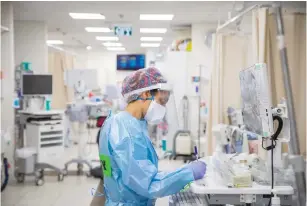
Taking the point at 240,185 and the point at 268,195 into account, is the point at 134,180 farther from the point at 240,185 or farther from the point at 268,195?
the point at 268,195

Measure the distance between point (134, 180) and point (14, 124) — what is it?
441cm

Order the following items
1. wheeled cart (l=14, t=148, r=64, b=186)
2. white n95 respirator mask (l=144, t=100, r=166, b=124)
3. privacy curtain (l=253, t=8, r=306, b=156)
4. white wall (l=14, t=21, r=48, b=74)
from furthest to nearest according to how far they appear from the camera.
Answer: white wall (l=14, t=21, r=48, b=74) → wheeled cart (l=14, t=148, r=64, b=186) → privacy curtain (l=253, t=8, r=306, b=156) → white n95 respirator mask (l=144, t=100, r=166, b=124)

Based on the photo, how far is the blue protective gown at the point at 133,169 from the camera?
1.82m

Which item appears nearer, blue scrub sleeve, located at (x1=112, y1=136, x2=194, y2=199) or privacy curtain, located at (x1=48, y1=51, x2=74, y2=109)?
blue scrub sleeve, located at (x1=112, y1=136, x2=194, y2=199)

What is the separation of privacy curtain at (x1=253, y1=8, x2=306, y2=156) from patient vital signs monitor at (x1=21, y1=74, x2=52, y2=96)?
3.31 meters

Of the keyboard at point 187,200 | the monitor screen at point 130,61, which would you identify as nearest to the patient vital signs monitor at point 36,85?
the keyboard at point 187,200

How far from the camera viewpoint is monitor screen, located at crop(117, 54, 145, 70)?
46.0 ft

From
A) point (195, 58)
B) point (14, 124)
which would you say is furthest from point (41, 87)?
Result: point (195, 58)

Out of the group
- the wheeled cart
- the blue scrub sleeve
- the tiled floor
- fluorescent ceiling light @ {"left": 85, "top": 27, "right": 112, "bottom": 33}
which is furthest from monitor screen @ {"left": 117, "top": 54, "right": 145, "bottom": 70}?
the blue scrub sleeve

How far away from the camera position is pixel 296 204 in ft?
7.68

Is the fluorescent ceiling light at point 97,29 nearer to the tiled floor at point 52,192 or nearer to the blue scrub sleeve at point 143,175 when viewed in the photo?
the tiled floor at point 52,192

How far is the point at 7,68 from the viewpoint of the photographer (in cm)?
541

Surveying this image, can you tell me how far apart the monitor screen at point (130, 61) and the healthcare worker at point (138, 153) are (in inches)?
470

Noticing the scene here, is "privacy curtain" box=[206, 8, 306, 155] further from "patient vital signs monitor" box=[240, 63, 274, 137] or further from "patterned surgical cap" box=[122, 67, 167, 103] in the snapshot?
"patterned surgical cap" box=[122, 67, 167, 103]
